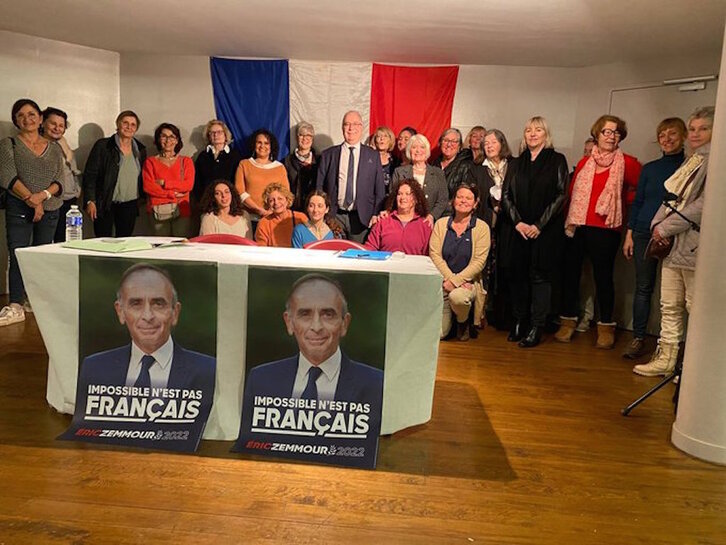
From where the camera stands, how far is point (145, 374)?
7.91 feet

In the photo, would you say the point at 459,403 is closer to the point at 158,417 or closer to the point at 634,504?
the point at 634,504

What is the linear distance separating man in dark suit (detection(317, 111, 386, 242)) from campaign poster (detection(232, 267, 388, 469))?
223 cm

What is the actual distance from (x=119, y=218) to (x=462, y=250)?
2738 millimetres

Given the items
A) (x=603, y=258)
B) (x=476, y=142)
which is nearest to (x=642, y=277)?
(x=603, y=258)

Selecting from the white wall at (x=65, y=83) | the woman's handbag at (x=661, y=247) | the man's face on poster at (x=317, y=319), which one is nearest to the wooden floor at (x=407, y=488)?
the man's face on poster at (x=317, y=319)

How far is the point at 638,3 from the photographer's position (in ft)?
11.1

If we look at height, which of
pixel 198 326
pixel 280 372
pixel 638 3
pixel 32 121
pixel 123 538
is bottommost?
pixel 123 538

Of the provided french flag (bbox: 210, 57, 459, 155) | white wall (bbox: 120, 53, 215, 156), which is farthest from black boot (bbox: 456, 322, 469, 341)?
white wall (bbox: 120, 53, 215, 156)

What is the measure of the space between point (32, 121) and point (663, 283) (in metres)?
4.09

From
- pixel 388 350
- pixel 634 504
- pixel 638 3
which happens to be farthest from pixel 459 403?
pixel 638 3

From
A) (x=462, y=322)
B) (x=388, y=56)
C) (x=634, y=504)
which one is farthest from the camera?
(x=388, y=56)

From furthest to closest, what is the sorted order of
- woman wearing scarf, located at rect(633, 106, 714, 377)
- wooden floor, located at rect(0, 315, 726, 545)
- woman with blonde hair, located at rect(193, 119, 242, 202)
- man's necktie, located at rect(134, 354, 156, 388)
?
woman with blonde hair, located at rect(193, 119, 242, 202) < woman wearing scarf, located at rect(633, 106, 714, 377) < man's necktie, located at rect(134, 354, 156, 388) < wooden floor, located at rect(0, 315, 726, 545)

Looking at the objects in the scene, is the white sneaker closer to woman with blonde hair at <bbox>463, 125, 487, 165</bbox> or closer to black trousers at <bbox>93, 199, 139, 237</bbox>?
black trousers at <bbox>93, 199, 139, 237</bbox>

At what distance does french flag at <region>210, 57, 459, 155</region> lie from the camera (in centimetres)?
530
